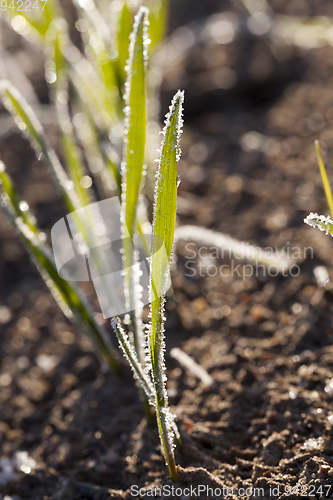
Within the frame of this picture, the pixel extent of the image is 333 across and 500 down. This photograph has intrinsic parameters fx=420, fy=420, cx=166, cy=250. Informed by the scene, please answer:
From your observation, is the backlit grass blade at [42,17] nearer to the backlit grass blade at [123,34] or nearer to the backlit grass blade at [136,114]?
the backlit grass blade at [123,34]

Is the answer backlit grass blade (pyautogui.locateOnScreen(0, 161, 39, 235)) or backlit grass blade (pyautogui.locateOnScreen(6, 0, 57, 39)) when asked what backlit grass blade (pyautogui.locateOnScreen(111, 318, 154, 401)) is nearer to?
backlit grass blade (pyautogui.locateOnScreen(0, 161, 39, 235))

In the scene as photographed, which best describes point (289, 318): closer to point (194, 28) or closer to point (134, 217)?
point (134, 217)

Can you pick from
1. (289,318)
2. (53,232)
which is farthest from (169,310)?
(53,232)

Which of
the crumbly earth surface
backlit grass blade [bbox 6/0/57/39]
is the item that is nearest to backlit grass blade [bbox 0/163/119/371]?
→ the crumbly earth surface

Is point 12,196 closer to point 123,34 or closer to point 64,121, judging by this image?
point 64,121

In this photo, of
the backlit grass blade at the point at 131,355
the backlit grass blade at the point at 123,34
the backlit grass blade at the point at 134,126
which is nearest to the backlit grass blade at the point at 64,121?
the backlit grass blade at the point at 123,34
